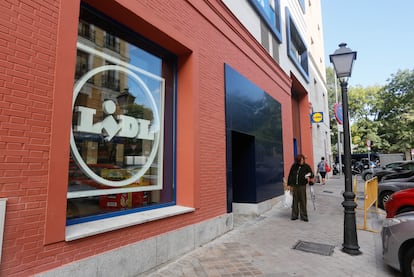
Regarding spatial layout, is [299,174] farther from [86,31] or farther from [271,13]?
[271,13]

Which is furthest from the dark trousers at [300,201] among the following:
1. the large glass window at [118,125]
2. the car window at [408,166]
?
the car window at [408,166]

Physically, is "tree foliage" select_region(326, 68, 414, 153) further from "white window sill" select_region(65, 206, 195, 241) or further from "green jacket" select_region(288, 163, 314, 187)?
"white window sill" select_region(65, 206, 195, 241)

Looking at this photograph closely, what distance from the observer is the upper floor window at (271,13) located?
32.4 feet

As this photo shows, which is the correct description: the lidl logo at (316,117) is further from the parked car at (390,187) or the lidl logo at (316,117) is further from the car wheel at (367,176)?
the parked car at (390,187)

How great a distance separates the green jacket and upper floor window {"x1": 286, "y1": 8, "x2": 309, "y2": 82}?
27.1ft

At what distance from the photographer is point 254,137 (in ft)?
29.7

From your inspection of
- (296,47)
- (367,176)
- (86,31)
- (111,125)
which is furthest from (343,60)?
(367,176)

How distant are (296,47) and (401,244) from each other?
16.9 metres

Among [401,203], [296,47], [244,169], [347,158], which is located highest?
[296,47]

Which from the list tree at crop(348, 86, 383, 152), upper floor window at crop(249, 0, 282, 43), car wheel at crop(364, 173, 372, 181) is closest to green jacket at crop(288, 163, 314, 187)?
upper floor window at crop(249, 0, 282, 43)

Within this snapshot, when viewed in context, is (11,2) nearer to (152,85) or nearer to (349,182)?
(152,85)

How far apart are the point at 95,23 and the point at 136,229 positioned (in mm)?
3306

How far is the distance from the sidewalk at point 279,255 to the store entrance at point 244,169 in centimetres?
143

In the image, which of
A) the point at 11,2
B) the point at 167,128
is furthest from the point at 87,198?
the point at 11,2
